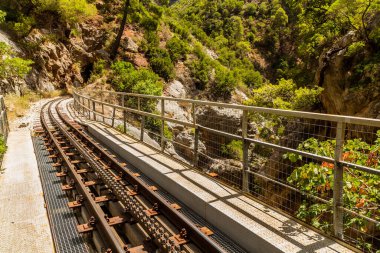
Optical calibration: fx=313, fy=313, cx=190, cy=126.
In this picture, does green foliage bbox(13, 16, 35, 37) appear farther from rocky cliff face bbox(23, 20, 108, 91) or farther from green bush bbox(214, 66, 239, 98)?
green bush bbox(214, 66, 239, 98)

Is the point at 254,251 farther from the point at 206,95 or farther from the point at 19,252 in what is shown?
the point at 206,95

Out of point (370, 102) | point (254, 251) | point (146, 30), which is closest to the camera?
point (254, 251)

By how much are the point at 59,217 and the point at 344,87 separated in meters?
19.3

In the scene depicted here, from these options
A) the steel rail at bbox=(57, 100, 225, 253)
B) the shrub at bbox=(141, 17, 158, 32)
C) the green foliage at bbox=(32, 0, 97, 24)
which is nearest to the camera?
the steel rail at bbox=(57, 100, 225, 253)

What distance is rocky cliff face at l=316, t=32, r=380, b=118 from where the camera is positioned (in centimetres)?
1741

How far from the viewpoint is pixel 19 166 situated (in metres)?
8.37

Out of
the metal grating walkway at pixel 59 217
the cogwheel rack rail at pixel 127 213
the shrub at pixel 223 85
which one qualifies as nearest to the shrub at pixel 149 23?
the shrub at pixel 223 85

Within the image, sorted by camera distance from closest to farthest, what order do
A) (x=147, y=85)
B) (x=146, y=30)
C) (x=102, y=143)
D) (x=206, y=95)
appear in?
(x=102, y=143) → (x=147, y=85) → (x=206, y=95) → (x=146, y=30)

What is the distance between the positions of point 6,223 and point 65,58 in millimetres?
40033

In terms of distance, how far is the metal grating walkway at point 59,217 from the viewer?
4.36 metres

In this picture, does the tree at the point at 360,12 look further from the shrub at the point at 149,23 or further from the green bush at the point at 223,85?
the shrub at the point at 149,23

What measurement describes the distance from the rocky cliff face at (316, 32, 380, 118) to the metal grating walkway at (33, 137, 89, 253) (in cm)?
1526

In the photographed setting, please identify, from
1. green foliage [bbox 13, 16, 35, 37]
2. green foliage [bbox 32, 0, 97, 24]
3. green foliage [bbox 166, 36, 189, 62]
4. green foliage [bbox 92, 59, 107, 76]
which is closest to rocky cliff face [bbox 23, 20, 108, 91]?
green foliage [bbox 13, 16, 35, 37]

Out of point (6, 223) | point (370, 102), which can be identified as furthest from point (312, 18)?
point (6, 223)
